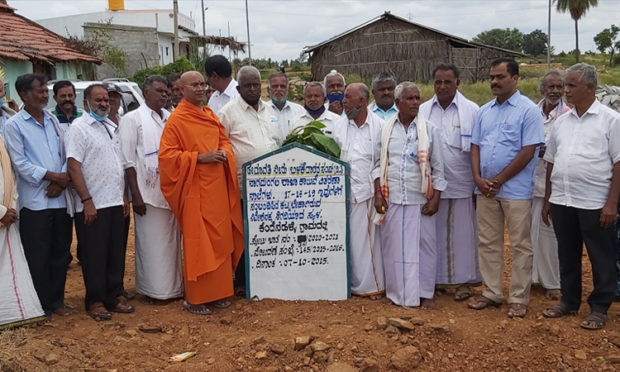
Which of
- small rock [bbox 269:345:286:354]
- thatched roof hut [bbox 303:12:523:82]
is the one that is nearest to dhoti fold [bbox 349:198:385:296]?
small rock [bbox 269:345:286:354]

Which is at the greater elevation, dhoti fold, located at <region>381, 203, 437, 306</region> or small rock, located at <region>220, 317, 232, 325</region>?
dhoti fold, located at <region>381, 203, 437, 306</region>

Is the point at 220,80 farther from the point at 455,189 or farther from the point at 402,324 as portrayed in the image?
the point at 402,324

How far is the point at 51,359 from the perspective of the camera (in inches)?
143

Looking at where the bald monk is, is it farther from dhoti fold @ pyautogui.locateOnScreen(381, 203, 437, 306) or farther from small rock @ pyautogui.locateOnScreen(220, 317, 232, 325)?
dhoti fold @ pyautogui.locateOnScreen(381, 203, 437, 306)

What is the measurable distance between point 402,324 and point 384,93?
6.83 ft

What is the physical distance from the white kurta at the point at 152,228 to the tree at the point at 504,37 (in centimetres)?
5208

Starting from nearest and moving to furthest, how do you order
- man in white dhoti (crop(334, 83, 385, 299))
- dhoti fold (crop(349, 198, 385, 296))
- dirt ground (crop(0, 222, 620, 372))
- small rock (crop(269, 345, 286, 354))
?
dirt ground (crop(0, 222, 620, 372)), small rock (crop(269, 345, 286, 354)), man in white dhoti (crop(334, 83, 385, 299)), dhoti fold (crop(349, 198, 385, 296))

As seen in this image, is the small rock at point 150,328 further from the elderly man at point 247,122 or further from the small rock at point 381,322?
the small rock at point 381,322

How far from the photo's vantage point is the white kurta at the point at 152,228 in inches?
188

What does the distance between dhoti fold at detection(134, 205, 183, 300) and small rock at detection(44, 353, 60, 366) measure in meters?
1.28

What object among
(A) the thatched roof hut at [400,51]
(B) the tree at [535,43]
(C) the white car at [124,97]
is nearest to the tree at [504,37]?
(B) the tree at [535,43]

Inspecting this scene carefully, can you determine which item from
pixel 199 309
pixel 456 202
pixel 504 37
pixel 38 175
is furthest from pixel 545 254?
pixel 504 37

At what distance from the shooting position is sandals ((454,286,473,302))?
16.0 feet

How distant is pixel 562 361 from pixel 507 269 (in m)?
2.34
